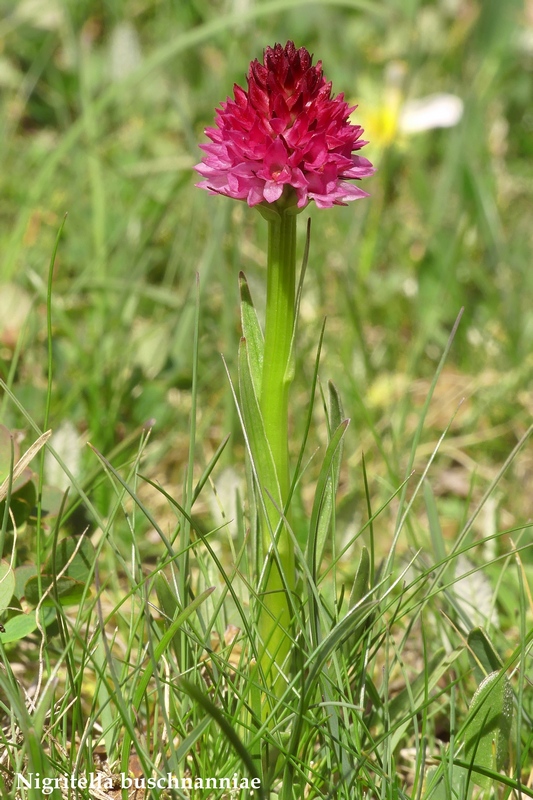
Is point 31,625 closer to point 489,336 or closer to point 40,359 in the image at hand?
point 40,359

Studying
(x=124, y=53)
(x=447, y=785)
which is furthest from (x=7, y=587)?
(x=124, y=53)

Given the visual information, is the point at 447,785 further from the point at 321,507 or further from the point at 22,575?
the point at 22,575

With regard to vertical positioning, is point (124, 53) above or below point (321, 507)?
above

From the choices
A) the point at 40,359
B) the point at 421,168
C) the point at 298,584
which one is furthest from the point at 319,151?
the point at 421,168

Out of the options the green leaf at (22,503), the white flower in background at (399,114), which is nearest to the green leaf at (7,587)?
the green leaf at (22,503)

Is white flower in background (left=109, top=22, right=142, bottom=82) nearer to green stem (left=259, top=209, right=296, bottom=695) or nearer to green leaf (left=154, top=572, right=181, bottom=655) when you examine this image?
green stem (left=259, top=209, right=296, bottom=695)

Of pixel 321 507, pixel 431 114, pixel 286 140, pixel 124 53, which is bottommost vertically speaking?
pixel 321 507

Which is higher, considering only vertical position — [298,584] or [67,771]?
[298,584]
